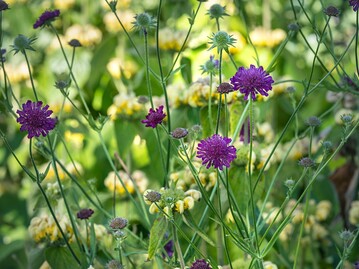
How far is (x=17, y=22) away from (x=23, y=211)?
458 millimetres

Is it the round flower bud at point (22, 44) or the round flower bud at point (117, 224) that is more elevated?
the round flower bud at point (22, 44)

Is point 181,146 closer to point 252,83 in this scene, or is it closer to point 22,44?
point 252,83

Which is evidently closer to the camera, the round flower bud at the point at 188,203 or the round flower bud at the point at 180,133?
the round flower bud at the point at 180,133

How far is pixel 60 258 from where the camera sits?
0.94m

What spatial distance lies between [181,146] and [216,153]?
0.18 ft

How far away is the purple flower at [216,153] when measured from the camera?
2.26ft

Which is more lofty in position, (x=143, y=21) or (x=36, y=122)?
(x=143, y=21)

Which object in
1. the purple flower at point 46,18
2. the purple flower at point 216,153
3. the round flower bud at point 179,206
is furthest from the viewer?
the purple flower at point 46,18

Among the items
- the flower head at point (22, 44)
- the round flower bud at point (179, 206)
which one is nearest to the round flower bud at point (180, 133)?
the round flower bud at point (179, 206)

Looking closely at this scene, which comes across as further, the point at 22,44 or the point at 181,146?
the point at 22,44

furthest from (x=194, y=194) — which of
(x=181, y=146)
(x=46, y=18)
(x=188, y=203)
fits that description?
(x=46, y=18)

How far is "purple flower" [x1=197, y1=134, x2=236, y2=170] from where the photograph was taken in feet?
2.26

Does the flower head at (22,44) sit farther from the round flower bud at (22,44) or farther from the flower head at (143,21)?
the flower head at (143,21)

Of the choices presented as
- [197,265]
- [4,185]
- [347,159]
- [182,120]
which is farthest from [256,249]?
[4,185]
